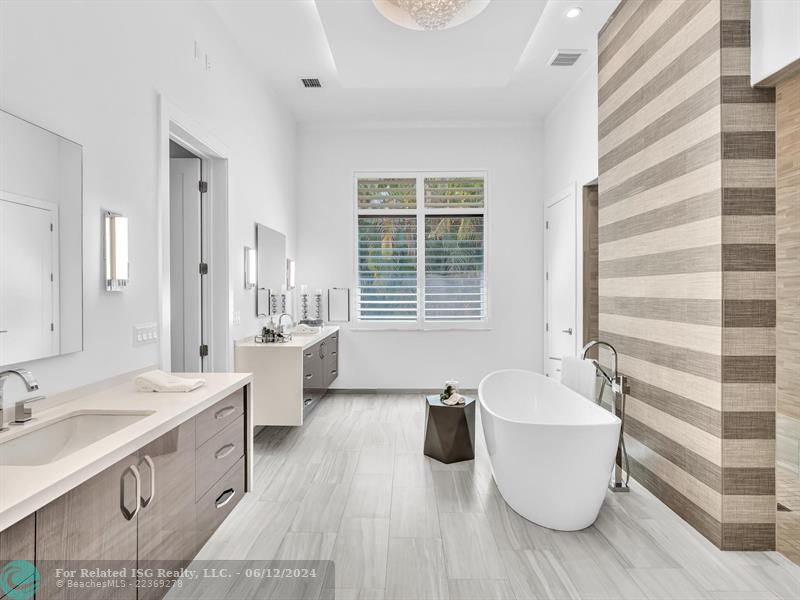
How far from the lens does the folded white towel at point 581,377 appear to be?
10.7ft

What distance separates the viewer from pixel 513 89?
4.59 meters

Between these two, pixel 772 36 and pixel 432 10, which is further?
pixel 432 10

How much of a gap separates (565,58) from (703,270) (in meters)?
2.48

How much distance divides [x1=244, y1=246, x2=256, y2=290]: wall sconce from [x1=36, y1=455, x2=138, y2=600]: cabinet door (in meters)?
2.50

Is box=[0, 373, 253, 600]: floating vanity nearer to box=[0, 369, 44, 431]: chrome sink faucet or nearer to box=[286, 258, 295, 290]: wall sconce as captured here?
box=[0, 369, 44, 431]: chrome sink faucet

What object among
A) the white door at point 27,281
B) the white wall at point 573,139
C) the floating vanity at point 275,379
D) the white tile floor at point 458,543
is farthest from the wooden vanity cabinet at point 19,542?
the white wall at point 573,139

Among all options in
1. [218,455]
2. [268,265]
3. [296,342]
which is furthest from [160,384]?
[268,265]

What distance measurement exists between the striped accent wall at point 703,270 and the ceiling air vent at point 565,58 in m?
0.88

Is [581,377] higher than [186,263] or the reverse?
the reverse

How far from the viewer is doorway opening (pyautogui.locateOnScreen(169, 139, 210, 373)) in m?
3.42

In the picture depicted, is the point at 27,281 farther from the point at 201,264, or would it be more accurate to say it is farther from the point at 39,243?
the point at 201,264

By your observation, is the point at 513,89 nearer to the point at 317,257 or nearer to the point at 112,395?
the point at 317,257

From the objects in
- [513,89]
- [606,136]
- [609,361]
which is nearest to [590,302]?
[609,361]

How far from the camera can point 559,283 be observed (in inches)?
195
